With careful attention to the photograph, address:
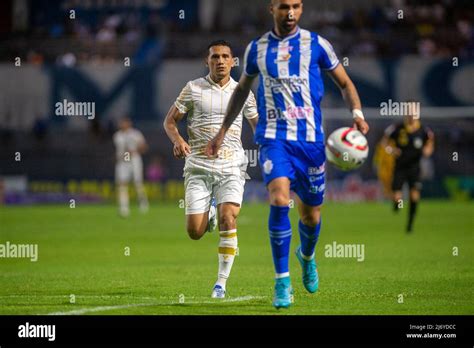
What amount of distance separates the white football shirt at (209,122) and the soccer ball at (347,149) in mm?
1667

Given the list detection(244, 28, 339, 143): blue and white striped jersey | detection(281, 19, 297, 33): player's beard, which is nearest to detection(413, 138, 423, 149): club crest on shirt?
detection(244, 28, 339, 143): blue and white striped jersey

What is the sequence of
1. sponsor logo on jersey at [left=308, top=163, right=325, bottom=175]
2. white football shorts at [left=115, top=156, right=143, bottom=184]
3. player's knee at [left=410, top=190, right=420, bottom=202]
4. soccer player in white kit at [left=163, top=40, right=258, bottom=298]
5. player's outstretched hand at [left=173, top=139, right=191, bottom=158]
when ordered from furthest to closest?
white football shorts at [left=115, top=156, right=143, bottom=184]
player's knee at [left=410, top=190, right=420, bottom=202]
soccer player in white kit at [left=163, top=40, right=258, bottom=298]
player's outstretched hand at [left=173, top=139, right=191, bottom=158]
sponsor logo on jersey at [left=308, top=163, right=325, bottom=175]

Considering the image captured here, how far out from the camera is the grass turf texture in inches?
392

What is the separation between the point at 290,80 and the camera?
9.14 meters

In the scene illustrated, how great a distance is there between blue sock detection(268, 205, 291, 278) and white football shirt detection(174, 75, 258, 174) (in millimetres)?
1824

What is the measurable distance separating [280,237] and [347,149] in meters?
1.00

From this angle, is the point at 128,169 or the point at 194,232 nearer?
the point at 194,232

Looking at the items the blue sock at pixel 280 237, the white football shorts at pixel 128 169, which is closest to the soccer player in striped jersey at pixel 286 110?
the blue sock at pixel 280 237

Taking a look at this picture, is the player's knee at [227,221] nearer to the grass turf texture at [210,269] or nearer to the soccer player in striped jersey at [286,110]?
the grass turf texture at [210,269]

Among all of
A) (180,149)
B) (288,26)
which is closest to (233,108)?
(288,26)

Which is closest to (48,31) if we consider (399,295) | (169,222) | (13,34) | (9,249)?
(13,34)

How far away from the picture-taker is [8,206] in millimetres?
32531

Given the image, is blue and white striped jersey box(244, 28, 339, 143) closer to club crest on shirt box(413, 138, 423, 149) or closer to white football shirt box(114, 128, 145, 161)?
club crest on shirt box(413, 138, 423, 149)

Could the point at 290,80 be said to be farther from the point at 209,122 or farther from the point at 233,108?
the point at 209,122
